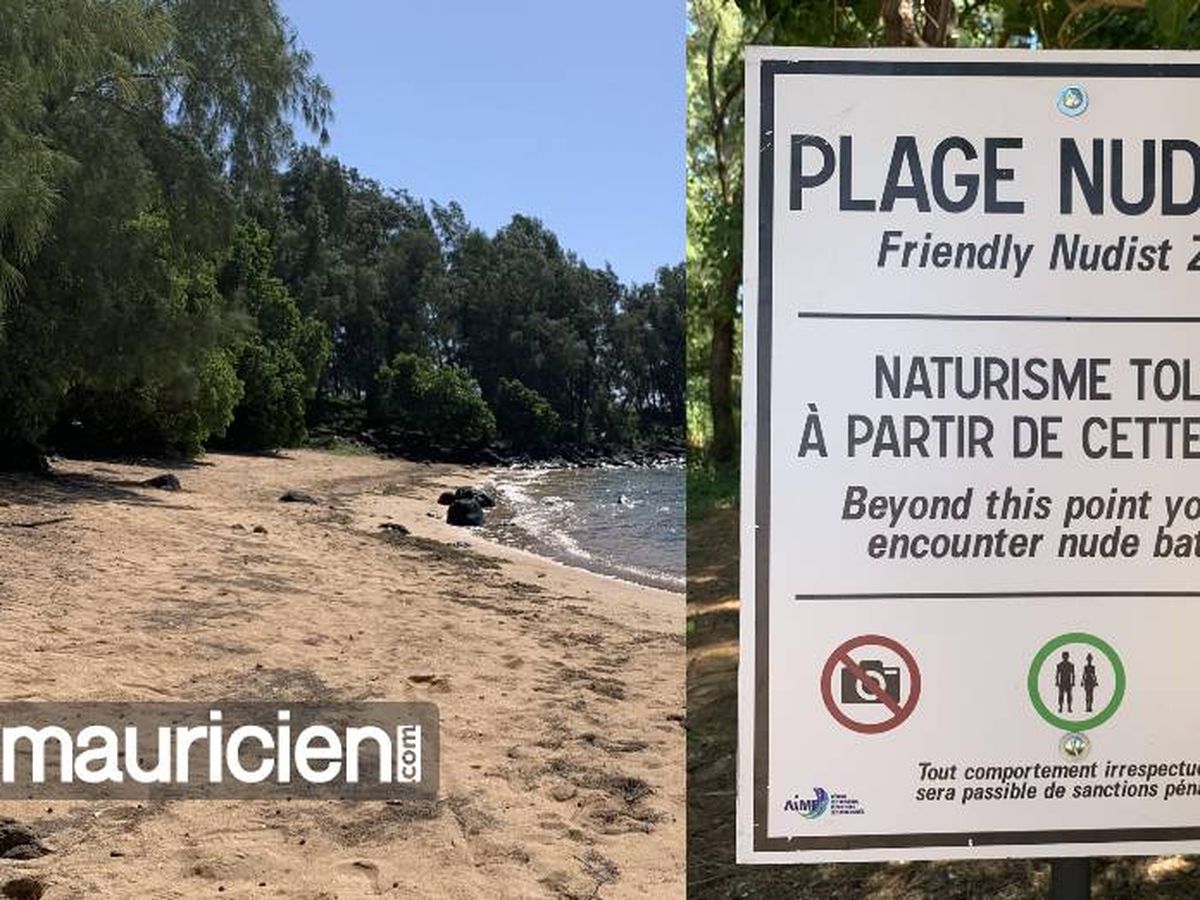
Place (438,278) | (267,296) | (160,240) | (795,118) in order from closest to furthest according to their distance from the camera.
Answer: (795,118) < (160,240) < (267,296) < (438,278)

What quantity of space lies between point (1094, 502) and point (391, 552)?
12.7m

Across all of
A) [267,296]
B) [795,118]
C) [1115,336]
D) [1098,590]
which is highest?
[267,296]

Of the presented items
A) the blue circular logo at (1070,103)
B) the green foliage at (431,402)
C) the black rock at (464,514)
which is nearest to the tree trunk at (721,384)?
the black rock at (464,514)

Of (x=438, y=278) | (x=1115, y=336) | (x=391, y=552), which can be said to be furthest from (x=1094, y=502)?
(x=438, y=278)

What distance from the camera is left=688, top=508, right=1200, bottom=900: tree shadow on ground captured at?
3477 mm

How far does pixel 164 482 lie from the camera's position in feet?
57.2

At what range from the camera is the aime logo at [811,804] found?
5.25 ft

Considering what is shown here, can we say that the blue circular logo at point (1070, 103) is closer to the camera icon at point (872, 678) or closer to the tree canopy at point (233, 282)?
the camera icon at point (872, 678)

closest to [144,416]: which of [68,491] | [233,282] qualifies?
[233,282]

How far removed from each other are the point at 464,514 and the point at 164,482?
4330mm

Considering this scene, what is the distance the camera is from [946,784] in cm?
161

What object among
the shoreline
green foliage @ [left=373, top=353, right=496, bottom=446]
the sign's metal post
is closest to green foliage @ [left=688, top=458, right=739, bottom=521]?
the shoreline

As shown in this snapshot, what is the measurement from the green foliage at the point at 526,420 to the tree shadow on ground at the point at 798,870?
22158 millimetres

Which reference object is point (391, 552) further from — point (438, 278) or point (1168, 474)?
point (438, 278)
